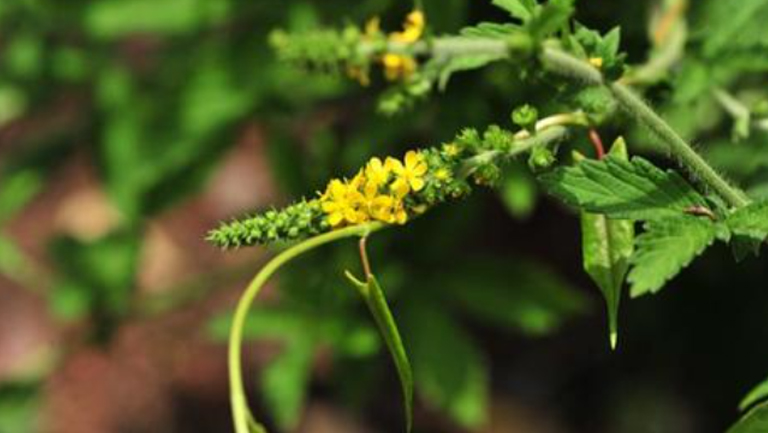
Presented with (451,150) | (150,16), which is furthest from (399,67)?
(150,16)

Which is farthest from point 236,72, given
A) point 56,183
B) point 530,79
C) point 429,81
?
point 56,183

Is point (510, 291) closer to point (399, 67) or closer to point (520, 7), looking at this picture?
point (399, 67)

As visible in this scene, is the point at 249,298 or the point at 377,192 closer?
the point at 377,192

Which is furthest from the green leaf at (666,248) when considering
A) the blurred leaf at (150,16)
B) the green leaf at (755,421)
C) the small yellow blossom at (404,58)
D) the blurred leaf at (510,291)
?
the blurred leaf at (150,16)

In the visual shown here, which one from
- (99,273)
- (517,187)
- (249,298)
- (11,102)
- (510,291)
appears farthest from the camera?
(11,102)

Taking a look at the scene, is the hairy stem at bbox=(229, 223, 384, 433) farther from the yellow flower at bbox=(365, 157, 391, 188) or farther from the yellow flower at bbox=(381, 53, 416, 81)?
the yellow flower at bbox=(381, 53, 416, 81)

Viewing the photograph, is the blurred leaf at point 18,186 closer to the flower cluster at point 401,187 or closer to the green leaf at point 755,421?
the flower cluster at point 401,187
